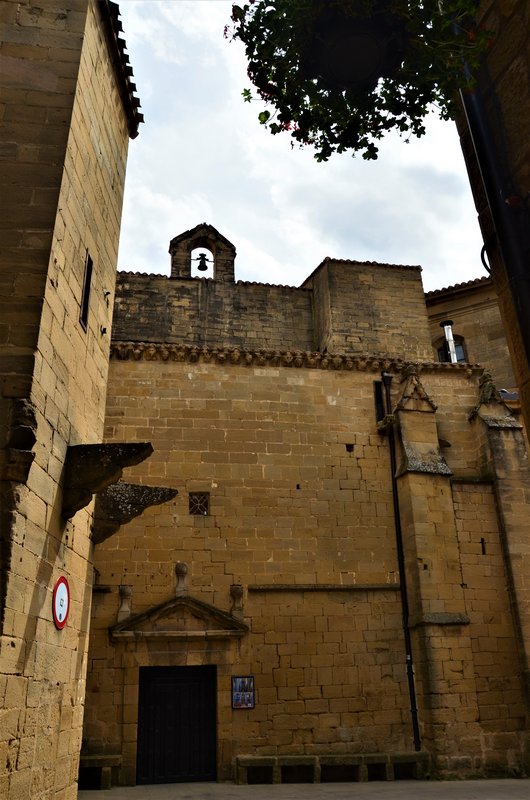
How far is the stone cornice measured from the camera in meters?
14.2

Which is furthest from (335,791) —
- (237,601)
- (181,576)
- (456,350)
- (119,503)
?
(456,350)

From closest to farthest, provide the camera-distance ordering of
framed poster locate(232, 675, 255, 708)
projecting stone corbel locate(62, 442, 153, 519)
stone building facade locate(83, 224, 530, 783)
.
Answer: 1. projecting stone corbel locate(62, 442, 153, 519)
2. stone building facade locate(83, 224, 530, 783)
3. framed poster locate(232, 675, 255, 708)

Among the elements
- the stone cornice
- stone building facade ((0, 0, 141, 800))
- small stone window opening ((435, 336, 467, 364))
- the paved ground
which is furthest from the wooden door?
small stone window opening ((435, 336, 467, 364))

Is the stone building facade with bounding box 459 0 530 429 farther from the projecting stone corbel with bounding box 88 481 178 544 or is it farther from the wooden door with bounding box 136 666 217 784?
the wooden door with bounding box 136 666 217 784

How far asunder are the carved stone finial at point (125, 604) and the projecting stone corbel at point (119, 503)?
17.2 ft

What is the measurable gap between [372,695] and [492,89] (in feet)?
37.8

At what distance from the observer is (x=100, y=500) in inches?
287

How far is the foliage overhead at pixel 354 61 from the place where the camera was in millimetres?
3268

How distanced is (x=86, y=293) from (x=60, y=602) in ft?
10.5

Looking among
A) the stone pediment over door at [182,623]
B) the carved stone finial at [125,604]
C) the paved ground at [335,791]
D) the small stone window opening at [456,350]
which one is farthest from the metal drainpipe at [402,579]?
the small stone window opening at [456,350]

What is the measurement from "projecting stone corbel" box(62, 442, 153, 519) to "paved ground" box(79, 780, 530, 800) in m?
6.20

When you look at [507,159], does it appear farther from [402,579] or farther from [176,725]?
[176,725]

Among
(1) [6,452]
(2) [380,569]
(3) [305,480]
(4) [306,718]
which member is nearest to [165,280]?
(3) [305,480]

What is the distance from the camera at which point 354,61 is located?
346 centimetres
